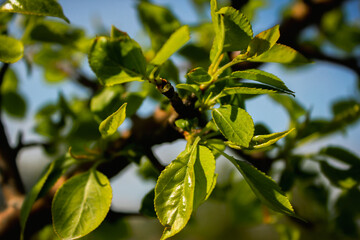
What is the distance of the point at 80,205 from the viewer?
40cm

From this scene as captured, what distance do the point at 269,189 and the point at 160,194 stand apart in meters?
0.14

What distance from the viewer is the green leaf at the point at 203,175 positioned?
308mm

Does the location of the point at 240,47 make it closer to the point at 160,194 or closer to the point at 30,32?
the point at 160,194

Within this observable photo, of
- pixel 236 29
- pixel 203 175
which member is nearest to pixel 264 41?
pixel 236 29

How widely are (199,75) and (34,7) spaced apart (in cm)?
24

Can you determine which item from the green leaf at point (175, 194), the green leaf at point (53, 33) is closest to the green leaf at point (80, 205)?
the green leaf at point (175, 194)

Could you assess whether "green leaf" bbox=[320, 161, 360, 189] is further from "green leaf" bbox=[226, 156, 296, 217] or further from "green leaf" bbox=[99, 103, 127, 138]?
"green leaf" bbox=[99, 103, 127, 138]

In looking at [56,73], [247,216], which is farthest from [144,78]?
[56,73]

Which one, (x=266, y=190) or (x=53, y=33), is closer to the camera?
(x=266, y=190)

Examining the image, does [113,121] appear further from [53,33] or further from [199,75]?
[53,33]

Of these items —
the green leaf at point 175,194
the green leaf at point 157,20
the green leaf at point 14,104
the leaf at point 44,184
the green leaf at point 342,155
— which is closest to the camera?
the green leaf at point 175,194

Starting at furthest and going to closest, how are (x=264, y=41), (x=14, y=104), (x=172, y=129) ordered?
1. (x=14, y=104)
2. (x=172, y=129)
3. (x=264, y=41)

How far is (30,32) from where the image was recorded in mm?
576

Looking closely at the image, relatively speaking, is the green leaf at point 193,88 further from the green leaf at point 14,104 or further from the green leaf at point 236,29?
the green leaf at point 14,104
